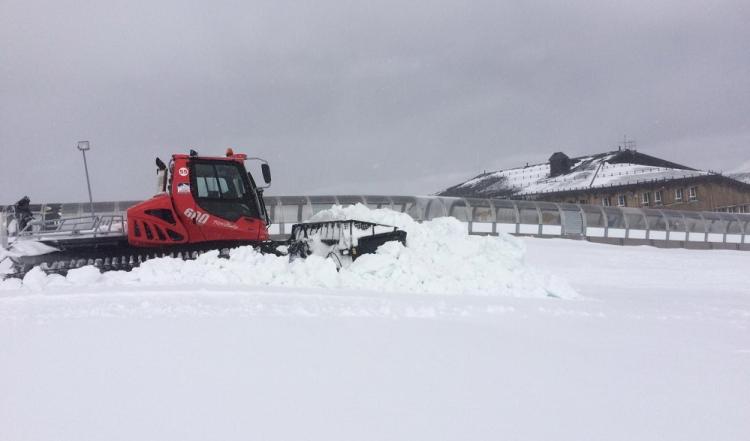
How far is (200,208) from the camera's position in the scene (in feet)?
37.0

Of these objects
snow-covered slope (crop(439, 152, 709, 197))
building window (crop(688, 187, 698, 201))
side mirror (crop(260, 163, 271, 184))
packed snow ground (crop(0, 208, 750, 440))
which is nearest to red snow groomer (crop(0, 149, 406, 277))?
side mirror (crop(260, 163, 271, 184))

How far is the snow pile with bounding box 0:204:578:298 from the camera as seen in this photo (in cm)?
958

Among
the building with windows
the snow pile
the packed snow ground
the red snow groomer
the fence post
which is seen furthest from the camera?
the building with windows

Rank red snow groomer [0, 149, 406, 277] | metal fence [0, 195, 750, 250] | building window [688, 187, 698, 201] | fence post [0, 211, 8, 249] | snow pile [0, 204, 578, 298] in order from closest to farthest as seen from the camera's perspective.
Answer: snow pile [0, 204, 578, 298] < fence post [0, 211, 8, 249] < red snow groomer [0, 149, 406, 277] < metal fence [0, 195, 750, 250] < building window [688, 187, 698, 201]

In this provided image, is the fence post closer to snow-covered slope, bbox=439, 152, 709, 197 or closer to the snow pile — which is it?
the snow pile

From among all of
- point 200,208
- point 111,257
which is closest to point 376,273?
point 200,208

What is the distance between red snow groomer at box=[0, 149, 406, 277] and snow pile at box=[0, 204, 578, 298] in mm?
638

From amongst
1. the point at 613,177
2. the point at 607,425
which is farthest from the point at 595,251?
the point at 613,177

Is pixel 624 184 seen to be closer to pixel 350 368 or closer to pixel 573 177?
pixel 573 177

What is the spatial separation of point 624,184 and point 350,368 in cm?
4430

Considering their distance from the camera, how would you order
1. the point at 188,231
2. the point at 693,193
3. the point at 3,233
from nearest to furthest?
the point at 3,233
the point at 188,231
the point at 693,193

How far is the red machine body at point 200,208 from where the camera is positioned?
11.1 metres

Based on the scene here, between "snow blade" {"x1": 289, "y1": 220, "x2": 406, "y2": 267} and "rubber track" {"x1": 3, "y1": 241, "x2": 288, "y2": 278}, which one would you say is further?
"snow blade" {"x1": 289, "y1": 220, "x2": 406, "y2": 267}

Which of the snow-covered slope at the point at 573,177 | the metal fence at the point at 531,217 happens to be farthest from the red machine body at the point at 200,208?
the snow-covered slope at the point at 573,177
